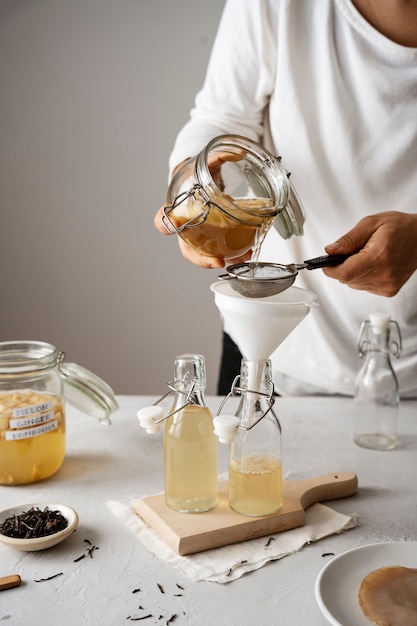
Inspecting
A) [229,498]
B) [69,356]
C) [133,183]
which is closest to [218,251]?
[229,498]

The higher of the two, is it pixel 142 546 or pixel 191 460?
pixel 191 460

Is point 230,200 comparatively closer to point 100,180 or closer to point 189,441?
point 189,441

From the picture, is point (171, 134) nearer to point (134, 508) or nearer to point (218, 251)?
point (218, 251)

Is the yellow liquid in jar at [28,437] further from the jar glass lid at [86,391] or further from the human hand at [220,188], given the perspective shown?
the human hand at [220,188]

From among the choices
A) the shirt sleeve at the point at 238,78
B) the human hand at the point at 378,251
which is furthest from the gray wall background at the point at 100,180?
the human hand at the point at 378,251

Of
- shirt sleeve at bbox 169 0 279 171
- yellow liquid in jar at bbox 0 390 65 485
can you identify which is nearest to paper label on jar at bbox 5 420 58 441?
yellow liquid in jar at bbox 0 390 65 485

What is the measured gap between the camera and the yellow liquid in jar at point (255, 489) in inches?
45.7

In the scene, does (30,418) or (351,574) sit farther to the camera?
(30,418)

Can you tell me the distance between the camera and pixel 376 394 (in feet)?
5.01

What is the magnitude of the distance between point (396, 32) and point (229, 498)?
105cm

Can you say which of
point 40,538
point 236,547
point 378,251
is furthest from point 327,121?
point 40,538

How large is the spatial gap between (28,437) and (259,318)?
450 millimetres

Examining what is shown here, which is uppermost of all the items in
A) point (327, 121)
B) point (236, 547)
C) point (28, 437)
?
point (327, 121)

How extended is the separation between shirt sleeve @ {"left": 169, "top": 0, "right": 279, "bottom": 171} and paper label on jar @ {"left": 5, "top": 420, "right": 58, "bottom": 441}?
617mm
